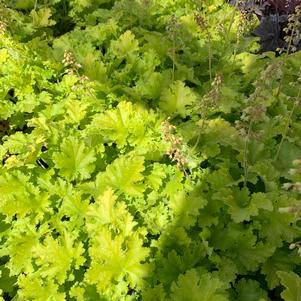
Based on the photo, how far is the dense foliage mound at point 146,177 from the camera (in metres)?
2.35

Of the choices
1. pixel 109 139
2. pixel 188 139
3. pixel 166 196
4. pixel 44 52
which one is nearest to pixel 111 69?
pixel 44 52

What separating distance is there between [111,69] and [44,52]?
641mm

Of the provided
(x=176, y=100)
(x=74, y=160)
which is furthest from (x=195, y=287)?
(x=176, y=100)

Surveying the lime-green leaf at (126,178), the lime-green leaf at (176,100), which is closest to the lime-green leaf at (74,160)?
the lime-green leaf at (126,178)

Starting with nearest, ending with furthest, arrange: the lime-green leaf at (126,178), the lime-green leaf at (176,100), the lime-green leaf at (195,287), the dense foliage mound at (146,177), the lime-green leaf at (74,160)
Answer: the lime-green leaf at (195,287) < the dense foliage mound at (146,177) < the lime-green leaf at (126,178) < the lime-green leaf at (74,160) < the lime-green leaf at (176,100)

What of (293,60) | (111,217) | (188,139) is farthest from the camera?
(293,60)

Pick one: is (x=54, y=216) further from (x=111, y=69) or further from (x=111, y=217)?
(x=111, y=69)

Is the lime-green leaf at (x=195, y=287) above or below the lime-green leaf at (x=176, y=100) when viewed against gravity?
below

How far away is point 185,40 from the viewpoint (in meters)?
4.08

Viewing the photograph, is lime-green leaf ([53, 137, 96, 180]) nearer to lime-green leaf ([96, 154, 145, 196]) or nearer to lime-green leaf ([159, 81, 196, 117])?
lime-green leaf ([96, 154, 145, 196])

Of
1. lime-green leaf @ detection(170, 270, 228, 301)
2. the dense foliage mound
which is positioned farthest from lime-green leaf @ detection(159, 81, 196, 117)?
lime-green leaf @ detection(170, 270, 228, 301)

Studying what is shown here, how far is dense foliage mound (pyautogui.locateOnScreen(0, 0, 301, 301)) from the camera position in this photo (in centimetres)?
235

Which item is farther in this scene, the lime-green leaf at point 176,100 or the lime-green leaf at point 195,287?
the lime-green leaf at point 176,100

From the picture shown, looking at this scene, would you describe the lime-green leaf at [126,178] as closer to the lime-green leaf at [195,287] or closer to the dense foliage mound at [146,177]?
the dense foliage mound at [146,177]
